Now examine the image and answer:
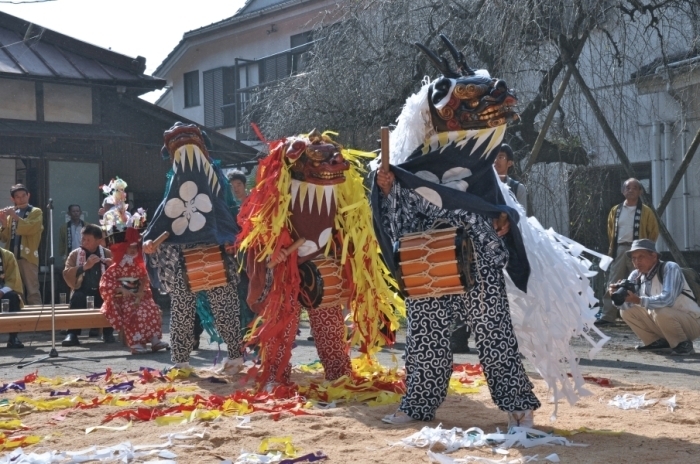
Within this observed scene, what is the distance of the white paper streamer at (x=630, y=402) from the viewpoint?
18.3 feet

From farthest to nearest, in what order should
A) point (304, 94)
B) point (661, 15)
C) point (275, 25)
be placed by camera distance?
point (275, 25), point (304, 94), point (661, 15)

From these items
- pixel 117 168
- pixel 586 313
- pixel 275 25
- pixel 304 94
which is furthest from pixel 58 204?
pixel 586 313

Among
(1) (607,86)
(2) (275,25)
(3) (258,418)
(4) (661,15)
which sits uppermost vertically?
(2) (275,25)

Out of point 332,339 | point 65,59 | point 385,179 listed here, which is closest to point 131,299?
point 332,339

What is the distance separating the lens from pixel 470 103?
495 centimetres

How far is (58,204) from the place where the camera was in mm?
15867

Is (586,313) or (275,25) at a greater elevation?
(275,25)

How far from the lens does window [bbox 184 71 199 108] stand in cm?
2584

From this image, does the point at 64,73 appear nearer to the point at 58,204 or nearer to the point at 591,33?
the point at 58,204

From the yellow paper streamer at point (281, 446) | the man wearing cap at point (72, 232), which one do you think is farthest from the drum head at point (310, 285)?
the man wearing cap at point (72, 232)

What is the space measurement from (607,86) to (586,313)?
21.7ft

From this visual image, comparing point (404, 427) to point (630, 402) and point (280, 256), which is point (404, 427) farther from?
point (280, 256)

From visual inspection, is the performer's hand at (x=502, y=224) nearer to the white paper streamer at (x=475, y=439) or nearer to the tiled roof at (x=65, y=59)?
the white paper streamer at (x=475, y=439)

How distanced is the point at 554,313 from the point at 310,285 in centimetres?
180
